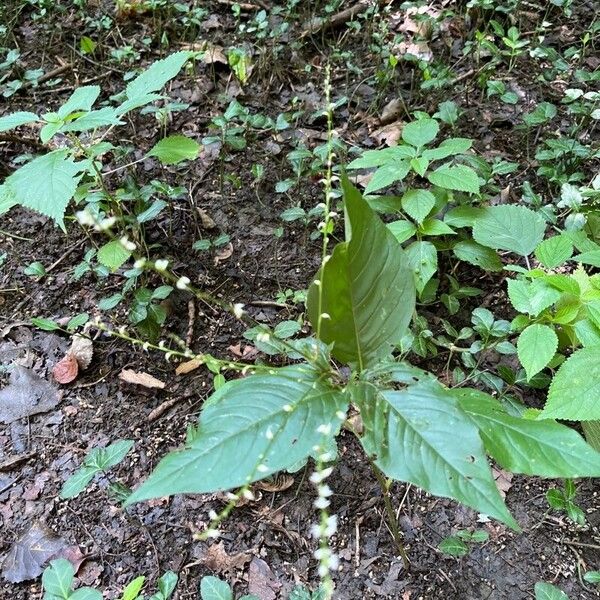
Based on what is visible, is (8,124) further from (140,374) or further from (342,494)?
(342,494)

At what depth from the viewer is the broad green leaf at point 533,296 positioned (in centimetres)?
180

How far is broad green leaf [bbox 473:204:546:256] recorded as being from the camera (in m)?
2.13

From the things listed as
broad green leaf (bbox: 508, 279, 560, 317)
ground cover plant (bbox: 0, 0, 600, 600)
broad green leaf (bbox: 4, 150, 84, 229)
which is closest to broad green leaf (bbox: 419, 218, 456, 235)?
ground cover plant (bbox: 0, 0, 600, 600)

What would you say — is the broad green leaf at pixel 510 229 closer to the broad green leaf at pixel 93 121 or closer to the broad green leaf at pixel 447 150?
the broad green leaf at pixel 447 150

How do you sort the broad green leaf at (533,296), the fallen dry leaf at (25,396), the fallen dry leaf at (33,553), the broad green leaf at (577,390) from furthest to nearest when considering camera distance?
the fallen dry leaf at (25,396)
the fallen dry leaf at (33,553)
the broad green leaf at (533,296)
the broad green leaf at (577,390)

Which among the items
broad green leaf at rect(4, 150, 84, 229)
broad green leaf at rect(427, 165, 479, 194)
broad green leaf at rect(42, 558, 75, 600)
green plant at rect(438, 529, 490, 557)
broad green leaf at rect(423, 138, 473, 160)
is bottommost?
green plant at rect(438, 529, 490, 557)

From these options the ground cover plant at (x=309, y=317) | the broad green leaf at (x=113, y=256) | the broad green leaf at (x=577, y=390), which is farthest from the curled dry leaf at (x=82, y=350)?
the broad green leaf at (x=577, y=390)

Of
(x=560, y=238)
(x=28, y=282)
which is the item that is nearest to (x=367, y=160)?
(x=560, y=238)

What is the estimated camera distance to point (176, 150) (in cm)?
236

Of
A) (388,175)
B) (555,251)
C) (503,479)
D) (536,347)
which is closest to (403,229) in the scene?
(388,175)

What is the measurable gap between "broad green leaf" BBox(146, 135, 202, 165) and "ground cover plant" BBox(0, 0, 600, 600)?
2cm

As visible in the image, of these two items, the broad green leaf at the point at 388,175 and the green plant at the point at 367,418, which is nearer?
the green plant at the point at 367,418

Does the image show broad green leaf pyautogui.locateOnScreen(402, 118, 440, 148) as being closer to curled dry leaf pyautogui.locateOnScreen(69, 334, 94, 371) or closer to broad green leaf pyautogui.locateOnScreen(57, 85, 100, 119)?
broad green leaf pyautogui.locateOnScreen(57, 85, 100, 119)

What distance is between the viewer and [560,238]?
200 centimetres
